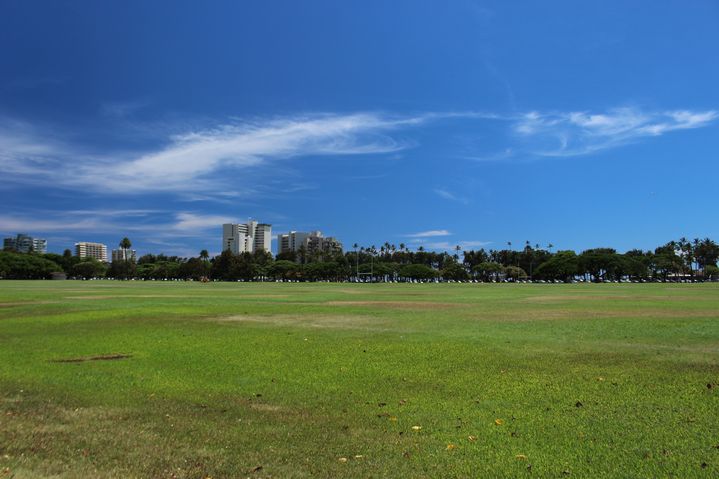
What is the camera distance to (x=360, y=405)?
902 cm

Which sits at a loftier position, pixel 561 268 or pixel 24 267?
pixel 24 267

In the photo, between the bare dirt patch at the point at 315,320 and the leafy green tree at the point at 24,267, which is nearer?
the bare dirt patch at the point at 315,320

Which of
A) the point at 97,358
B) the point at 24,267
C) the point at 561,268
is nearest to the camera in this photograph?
the point at 97,358

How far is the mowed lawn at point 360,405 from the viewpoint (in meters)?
6.40

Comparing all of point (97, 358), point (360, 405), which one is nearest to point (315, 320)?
point (97, 358)

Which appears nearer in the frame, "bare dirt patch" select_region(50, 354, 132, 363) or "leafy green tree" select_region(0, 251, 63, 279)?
"bare dirt patch" select_region(50, 354, 132, 363)

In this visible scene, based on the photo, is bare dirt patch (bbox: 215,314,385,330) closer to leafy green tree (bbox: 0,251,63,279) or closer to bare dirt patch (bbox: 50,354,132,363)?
bare dirt patch (bbox: 50,354,132,363)

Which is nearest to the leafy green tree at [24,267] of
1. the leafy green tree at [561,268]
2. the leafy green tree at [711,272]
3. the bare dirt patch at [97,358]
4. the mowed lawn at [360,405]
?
the leafy green tree at [561,268]

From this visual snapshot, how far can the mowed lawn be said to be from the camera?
6402 mm

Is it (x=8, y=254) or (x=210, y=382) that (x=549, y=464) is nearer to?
(x=210, y=382)

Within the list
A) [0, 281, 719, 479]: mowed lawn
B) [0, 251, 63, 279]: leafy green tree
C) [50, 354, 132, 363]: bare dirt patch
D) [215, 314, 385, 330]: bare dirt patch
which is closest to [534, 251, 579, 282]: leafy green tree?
[215, 314, 385, 330]: bare dirt patch

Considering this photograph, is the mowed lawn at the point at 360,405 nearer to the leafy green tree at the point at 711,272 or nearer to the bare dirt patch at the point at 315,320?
the bare dirt patch at the point at 315,320

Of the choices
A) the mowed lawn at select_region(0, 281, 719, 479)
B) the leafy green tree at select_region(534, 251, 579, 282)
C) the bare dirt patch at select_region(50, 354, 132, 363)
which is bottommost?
the mowed lawn at select_region(0, 281, 719, 479)

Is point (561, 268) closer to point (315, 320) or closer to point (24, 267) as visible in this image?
point (315, 320)
